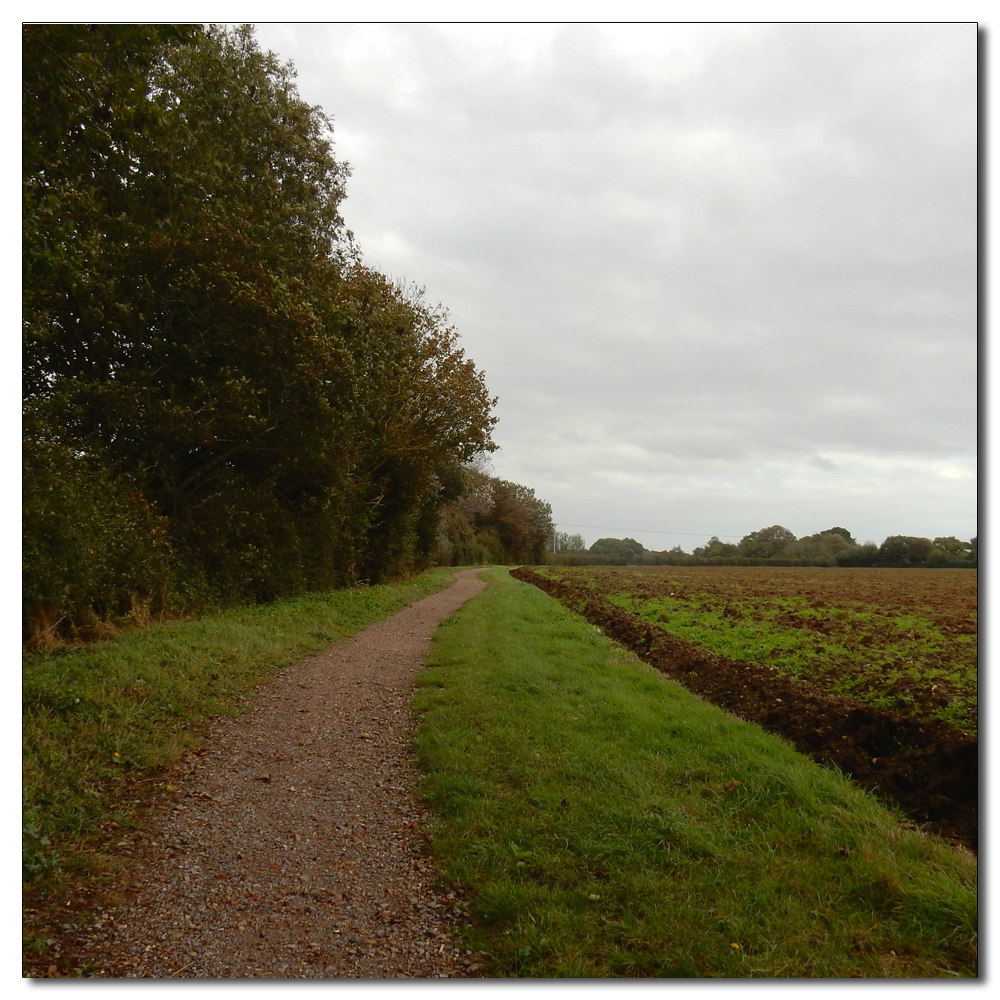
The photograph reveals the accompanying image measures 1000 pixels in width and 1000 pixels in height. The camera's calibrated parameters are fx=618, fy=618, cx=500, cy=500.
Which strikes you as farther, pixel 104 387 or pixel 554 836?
pixel 104 387

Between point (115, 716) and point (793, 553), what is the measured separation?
31967 millimetres

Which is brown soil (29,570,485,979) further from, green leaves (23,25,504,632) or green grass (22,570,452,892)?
green leaves (23,25,504,632)

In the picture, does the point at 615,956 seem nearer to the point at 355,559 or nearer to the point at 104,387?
the point at 104,387

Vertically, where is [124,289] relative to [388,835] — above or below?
above

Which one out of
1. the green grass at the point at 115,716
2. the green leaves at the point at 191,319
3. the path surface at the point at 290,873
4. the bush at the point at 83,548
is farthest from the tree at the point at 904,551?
the bush at the point at 83,548

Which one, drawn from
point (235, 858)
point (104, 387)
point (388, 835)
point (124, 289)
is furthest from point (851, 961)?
point (124, 289)

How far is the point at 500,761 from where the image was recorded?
19.5 ft

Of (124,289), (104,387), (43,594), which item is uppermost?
(124,289)

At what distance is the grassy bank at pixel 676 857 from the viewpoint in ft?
10.6

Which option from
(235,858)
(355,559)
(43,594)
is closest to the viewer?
(235,858)

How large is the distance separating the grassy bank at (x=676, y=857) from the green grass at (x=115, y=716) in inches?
95.9

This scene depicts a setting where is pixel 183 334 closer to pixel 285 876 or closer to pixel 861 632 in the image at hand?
pixel 285 876

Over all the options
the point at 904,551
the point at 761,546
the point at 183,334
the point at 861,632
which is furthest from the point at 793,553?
the point at 183,334

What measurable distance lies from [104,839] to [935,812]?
6.38m
